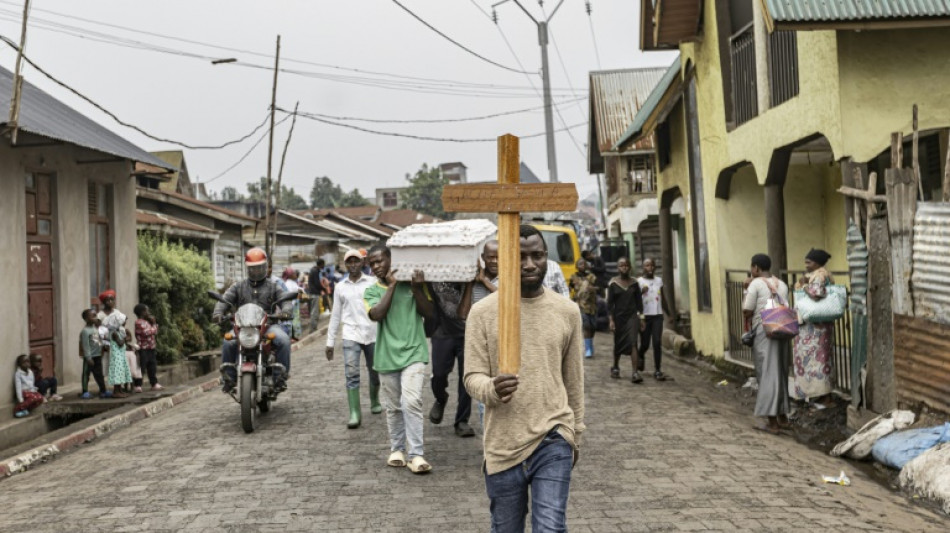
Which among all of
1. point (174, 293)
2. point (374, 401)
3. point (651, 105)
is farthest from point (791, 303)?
point (174, 293)

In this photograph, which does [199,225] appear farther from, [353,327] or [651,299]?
[353,327]

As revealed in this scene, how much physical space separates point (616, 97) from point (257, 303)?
25.4 metres

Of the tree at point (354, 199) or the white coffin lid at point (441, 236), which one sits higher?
the tree at point (354, 199)

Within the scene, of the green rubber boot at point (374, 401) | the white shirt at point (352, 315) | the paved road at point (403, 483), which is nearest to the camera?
the paved road at point (403, 483)

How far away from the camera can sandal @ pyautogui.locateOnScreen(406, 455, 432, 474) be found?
23.5 feet

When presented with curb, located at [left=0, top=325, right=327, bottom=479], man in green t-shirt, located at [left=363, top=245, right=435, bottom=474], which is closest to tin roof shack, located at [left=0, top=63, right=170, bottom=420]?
curb, located at [left=0, top=325, right=327, bottom=479]

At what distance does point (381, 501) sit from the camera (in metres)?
6.41

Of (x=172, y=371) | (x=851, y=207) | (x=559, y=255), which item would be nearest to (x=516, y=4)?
(x=559, y=255)

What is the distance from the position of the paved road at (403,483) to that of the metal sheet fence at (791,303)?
122 centimetres

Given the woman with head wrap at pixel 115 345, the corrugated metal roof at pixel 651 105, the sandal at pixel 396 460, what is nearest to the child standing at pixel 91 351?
the woman with head wrap at pixel 115 345

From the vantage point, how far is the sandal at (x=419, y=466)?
23.5 feet

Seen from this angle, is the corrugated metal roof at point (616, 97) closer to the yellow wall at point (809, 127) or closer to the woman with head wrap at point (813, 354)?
the yellow wall at point (809, 127)

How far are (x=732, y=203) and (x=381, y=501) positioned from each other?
9930 mm

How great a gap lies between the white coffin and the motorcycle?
2632 millimetres
